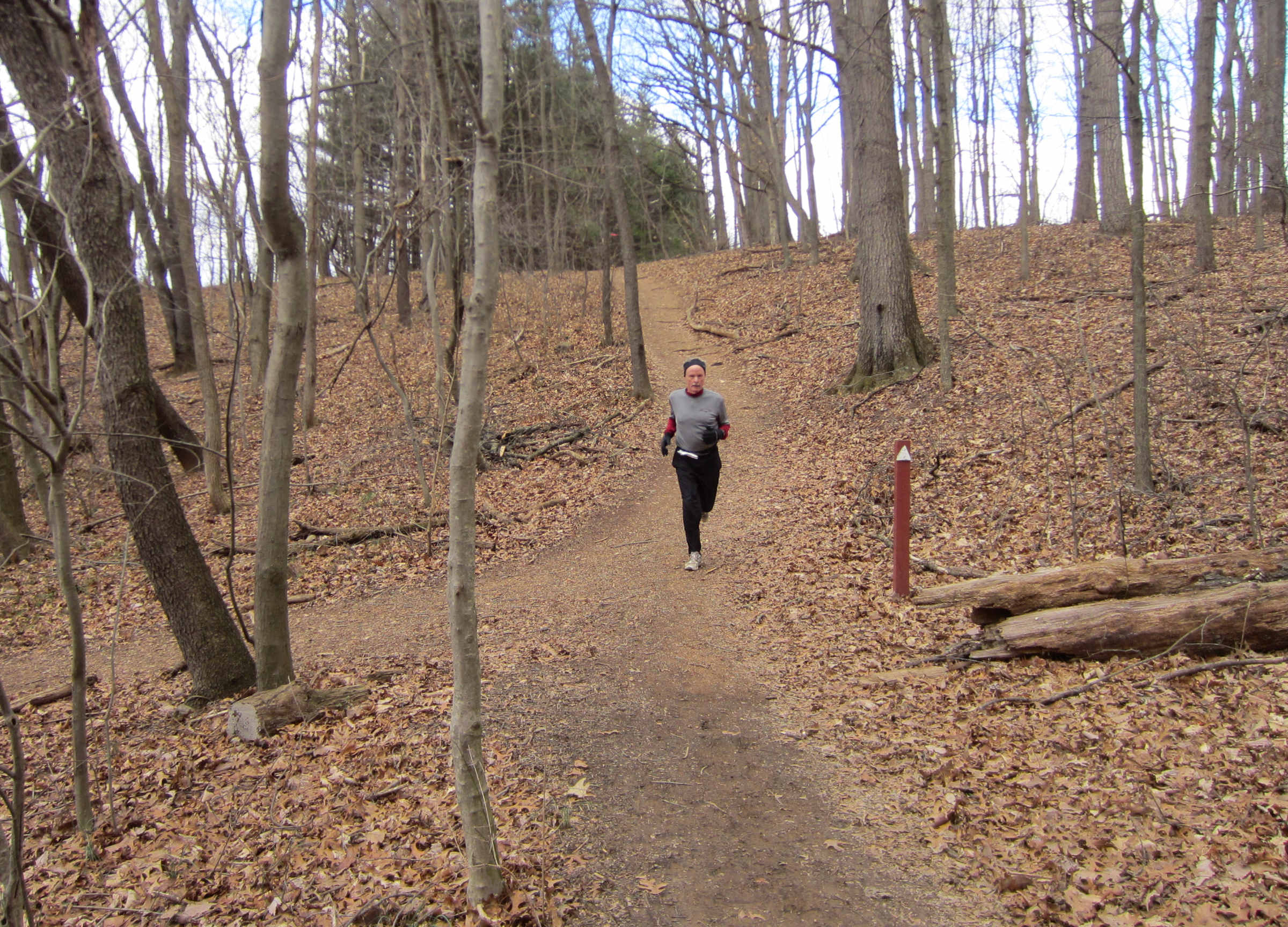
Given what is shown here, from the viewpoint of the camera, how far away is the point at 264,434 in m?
4.80

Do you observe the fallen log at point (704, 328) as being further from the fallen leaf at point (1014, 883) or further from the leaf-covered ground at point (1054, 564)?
the fallen leaf at point (1014, 883)

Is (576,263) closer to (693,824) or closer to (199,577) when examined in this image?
(199,577)

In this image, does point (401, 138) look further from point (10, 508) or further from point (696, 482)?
point (696, 482)

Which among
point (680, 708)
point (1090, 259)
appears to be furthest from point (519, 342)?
point (680, 708)

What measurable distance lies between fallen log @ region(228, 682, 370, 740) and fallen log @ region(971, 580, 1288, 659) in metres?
4.36

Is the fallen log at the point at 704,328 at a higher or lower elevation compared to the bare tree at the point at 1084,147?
lower

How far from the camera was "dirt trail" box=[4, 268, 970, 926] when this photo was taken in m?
3.24

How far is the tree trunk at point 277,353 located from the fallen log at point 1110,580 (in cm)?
454

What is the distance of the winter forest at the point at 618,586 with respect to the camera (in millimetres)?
3309

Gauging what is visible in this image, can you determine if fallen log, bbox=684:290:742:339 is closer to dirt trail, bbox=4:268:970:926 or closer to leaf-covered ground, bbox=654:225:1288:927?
leaf-covered ground, bbox=654:225:1288:927

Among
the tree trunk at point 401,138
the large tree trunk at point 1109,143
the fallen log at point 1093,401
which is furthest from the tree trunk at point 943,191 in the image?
the tree trunk at point 401,138

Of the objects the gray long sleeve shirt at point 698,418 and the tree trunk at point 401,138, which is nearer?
the gray long sleeve shirt at point 698,418

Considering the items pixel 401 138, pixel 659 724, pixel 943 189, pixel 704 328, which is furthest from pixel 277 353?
pixel 704 328

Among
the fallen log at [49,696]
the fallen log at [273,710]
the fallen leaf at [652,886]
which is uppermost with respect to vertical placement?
the fallen log at [273,710]
